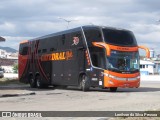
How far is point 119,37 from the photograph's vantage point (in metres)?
26.0

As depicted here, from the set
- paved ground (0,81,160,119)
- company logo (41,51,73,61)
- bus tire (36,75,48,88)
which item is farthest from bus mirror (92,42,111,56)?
bus tire (36,75,48,88)

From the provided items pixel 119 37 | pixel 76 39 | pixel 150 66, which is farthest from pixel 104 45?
pixel 150 66

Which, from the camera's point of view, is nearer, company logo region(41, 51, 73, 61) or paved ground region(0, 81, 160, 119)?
paved ground region(0, 81, 160, 119)

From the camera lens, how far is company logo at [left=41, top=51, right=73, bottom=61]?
28131 mm

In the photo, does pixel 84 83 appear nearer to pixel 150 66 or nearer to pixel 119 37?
pixel 119 37

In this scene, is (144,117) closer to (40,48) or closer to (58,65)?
(58,65)

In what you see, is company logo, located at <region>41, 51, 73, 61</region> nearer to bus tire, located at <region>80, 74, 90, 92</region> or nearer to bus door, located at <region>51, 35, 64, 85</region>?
bus door, located at <region>51, 35, 64, 85</region>

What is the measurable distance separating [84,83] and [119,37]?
358 centimetres

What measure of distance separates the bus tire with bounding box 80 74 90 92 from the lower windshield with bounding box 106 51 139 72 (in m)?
1.81

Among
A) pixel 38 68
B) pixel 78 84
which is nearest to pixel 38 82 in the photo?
pixel 38 68

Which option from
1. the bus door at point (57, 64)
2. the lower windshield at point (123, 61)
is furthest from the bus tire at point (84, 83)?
the bus door at point (57, 64)

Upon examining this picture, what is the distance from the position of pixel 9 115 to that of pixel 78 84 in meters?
14.7

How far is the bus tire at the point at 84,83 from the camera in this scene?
26.3 m

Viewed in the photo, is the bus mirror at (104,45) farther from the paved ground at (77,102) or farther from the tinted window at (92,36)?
the paved ground at (77,102)
